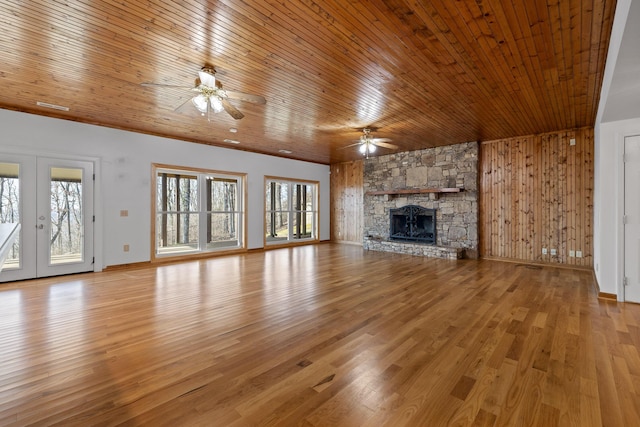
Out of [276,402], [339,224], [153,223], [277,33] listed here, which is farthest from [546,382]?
[339,224]

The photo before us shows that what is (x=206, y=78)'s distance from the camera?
3.17m

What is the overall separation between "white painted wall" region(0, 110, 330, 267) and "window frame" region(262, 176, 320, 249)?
5.09ft

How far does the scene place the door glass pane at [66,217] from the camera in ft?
16.3

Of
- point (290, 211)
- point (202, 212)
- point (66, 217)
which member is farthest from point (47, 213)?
point (290, 211)

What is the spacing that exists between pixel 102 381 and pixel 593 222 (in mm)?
7268

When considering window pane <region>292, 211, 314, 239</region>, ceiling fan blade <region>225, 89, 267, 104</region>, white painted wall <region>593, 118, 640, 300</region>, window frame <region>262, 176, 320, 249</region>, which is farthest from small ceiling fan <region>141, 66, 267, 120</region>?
window pane <region>292, 211, 314, 239</region>

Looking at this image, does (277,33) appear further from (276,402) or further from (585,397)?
(585,397)

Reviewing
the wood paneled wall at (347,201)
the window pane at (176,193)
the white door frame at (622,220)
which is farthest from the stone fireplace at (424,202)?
the window pane at (176,193)

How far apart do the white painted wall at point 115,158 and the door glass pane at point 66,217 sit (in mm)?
272

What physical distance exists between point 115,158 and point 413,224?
22.3 feet

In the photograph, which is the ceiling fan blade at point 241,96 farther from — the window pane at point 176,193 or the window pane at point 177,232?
the window pane at point 177,232

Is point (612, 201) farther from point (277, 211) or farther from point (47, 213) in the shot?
point (47, 213)

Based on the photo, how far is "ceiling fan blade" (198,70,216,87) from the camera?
315 cm

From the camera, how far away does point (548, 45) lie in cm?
271
